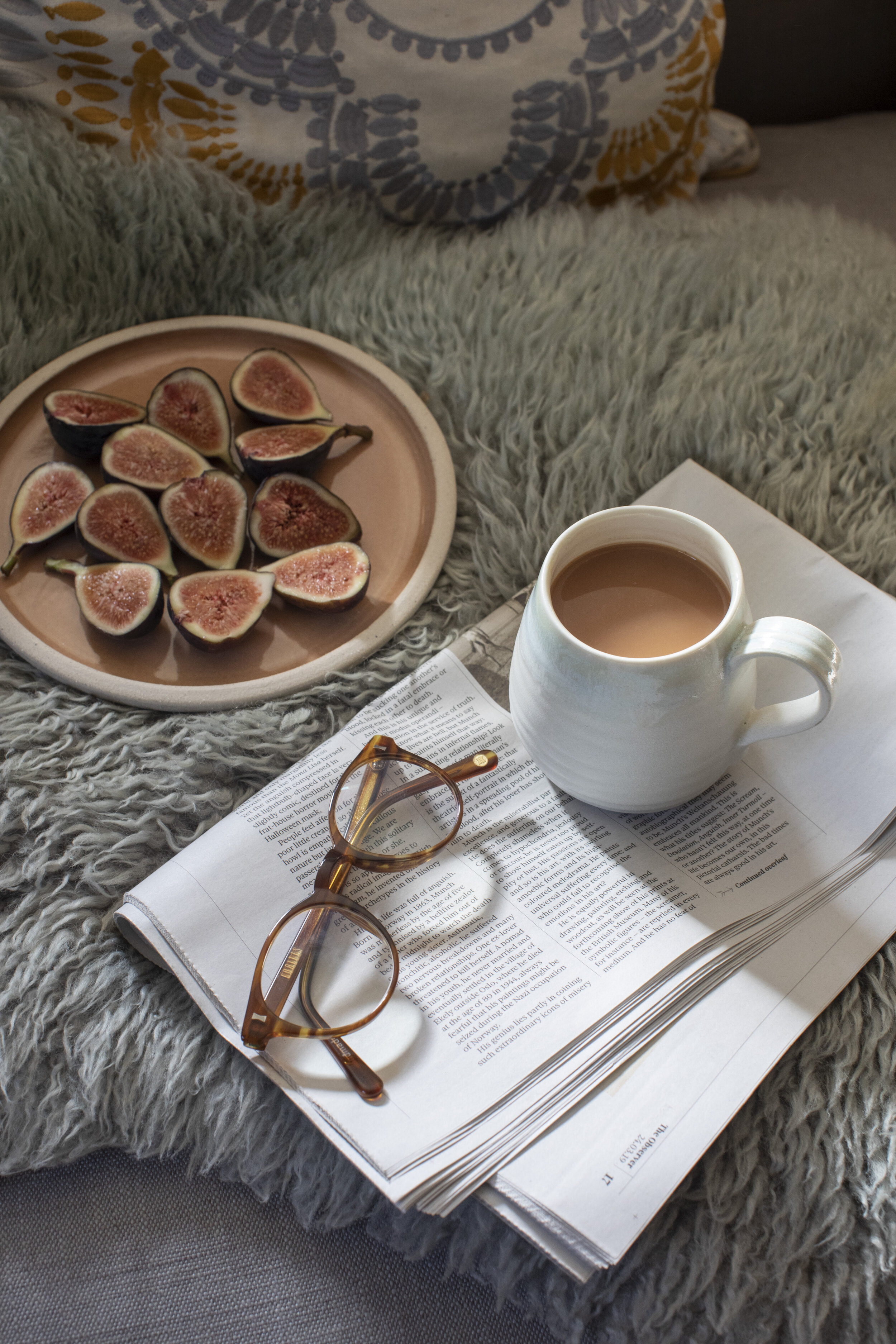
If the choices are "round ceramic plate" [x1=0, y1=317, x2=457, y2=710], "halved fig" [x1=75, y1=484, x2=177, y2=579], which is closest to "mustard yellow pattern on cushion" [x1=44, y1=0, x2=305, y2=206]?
"round ceramic plate" [x1=0, y1=317, x2=457, y2=710]

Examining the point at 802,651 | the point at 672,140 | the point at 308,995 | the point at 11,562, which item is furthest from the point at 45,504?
the point at 672,140

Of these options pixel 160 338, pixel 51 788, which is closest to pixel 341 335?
pixel 160 338

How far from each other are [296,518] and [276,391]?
16 cm

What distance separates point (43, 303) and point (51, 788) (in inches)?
20.5

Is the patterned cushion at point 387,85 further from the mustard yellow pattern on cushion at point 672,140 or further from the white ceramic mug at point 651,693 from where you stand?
the white ceramic mug at point 651,693

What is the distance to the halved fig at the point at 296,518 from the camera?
0.84 meters

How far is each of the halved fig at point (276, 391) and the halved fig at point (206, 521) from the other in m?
0.10

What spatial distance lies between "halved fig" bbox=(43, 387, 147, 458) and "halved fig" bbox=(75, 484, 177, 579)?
0.17 feet

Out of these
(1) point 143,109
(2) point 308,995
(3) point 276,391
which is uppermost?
(1) point 143,109

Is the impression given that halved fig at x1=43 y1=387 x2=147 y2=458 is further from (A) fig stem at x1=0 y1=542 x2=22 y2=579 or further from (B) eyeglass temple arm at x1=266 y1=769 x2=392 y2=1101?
(B) eyeglass temple arm at x1=266 y1=769 x2=392 y2=1101

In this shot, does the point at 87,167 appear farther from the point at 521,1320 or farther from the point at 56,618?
the point at 521,1320

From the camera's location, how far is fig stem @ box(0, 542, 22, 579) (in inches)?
32.5

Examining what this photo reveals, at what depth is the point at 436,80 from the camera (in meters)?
0.98

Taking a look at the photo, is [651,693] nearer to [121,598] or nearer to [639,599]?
[639,599]
